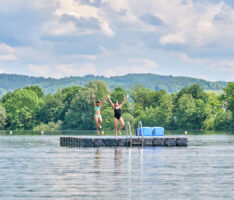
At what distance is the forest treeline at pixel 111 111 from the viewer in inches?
6284

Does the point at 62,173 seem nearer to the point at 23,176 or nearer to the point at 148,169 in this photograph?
the point at 23,176

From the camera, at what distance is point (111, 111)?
169375 mm

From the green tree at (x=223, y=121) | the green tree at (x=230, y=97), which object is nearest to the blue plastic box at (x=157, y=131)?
the green tree at (x=223, y=121)

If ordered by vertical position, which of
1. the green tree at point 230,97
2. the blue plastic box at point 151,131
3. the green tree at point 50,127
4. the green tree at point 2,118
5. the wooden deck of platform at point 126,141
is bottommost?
the wooden deck of platform at point 126,141

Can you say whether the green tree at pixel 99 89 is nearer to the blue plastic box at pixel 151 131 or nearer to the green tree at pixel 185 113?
the green tree at pixel 185 113

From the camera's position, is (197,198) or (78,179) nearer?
(197,198)

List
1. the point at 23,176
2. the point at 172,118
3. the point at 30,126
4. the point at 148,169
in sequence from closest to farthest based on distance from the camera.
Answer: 1. the point at 23,176
2. the point at 148,169
3. the point at 172,118
4. the point at 30,126

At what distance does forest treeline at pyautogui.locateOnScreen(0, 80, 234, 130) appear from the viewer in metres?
160

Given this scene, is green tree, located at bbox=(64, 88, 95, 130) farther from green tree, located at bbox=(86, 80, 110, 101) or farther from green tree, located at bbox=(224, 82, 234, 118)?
green tree, located at bbox=(224, 82, 234, 118)

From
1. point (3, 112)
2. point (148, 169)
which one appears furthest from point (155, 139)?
point (3, 112)

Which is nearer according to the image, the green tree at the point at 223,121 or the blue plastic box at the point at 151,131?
the blue plastic box at the point at 151,131

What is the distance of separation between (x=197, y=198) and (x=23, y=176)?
956cm

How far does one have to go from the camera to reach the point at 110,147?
51719 millimetres

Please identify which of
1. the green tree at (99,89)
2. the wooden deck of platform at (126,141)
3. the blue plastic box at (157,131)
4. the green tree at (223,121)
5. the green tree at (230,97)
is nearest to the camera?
the wooden deck of platform at (126,141)
